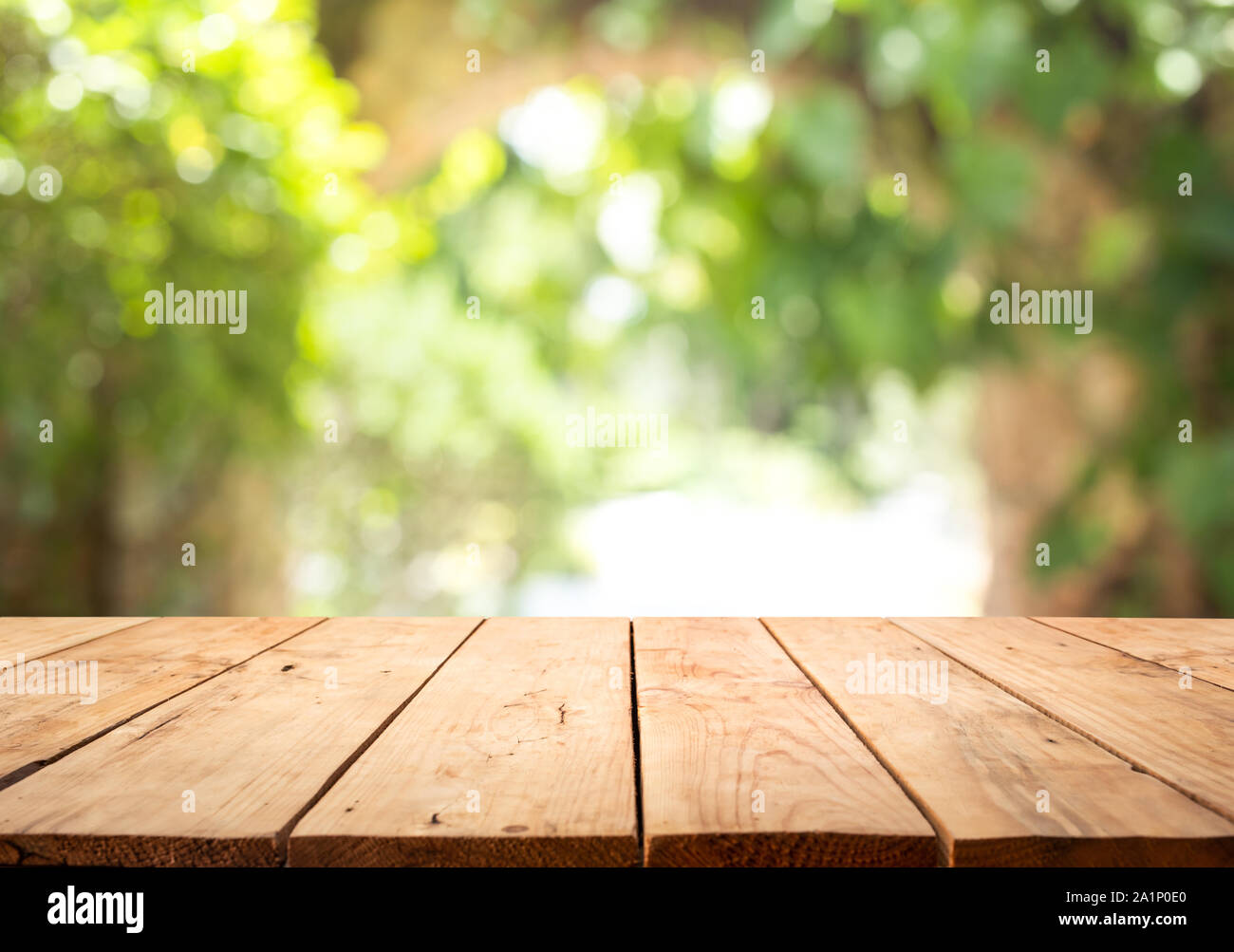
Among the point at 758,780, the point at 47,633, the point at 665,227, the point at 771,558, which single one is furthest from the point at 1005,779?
the point at 771,558

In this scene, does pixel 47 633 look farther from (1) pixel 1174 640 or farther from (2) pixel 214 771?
(1) pixel 1174 640

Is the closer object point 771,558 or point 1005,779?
point 1005,779

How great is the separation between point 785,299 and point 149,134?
49.7 inches

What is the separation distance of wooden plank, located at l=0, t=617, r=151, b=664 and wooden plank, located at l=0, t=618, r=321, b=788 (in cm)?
2

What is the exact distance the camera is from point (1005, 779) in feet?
2.15

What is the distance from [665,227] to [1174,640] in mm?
1731

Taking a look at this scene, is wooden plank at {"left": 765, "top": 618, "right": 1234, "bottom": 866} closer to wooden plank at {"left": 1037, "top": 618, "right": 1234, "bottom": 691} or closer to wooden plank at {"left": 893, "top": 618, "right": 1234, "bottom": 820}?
wooden plank at {"left": 893, "top": 618, "right": 1234, "bottom": 820}

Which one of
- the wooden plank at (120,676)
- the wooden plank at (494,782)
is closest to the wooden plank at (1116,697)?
the wooden plank at (494,782)

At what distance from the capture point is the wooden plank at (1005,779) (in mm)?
564

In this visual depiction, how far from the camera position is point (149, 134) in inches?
87.6

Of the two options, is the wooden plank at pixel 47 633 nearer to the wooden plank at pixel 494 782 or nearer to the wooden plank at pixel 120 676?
the wooden plank at pixel 120 676

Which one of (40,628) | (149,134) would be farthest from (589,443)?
(40,628)

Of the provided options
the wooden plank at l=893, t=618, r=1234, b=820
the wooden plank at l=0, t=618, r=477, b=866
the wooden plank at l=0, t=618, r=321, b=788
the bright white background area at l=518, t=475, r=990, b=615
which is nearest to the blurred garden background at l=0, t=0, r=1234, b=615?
the wooden plank at l=893, t=618, r=1234, b=820
